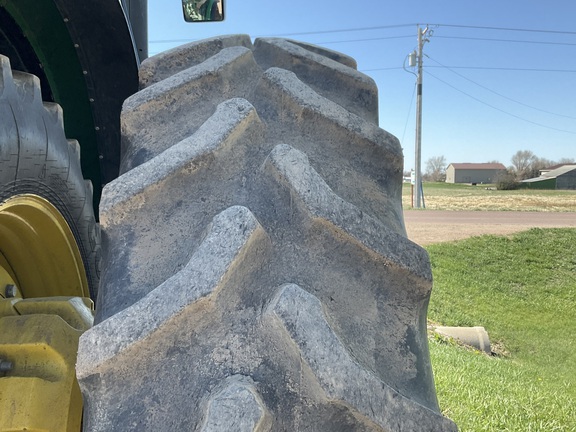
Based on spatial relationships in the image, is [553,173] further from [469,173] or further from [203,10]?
[203,10]

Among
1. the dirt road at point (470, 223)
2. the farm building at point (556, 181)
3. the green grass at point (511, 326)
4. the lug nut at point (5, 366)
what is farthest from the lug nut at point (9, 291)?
the farm building at point (556, 181)

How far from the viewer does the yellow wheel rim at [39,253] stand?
1.04 meters

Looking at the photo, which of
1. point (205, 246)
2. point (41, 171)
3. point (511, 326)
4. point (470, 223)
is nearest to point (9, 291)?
point (41, 171)

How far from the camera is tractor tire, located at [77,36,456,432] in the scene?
576 millimetres

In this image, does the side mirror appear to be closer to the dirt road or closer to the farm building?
the dirt road

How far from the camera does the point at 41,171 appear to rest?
0.93 meters

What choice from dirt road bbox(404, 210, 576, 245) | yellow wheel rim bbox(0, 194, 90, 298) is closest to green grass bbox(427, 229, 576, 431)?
dirt road bbox(404, 210, 576, 245)

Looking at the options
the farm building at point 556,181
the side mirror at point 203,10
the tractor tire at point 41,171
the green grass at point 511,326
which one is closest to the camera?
the tractor tire at point 41,171

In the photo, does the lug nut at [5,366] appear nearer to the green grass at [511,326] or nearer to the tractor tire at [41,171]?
the tractor tire at [41,171]

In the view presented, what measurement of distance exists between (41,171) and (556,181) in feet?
91.2

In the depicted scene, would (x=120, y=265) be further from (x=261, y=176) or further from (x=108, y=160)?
(x=108, y=160)

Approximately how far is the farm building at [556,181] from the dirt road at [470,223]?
1169 cm

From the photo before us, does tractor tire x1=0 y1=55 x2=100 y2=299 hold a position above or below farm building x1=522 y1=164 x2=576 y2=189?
above

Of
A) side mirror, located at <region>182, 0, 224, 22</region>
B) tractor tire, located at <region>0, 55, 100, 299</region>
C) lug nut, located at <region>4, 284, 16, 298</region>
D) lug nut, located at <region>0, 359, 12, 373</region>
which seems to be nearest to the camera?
tractor tire, located at <region>0, 55, 100, 299</region>
